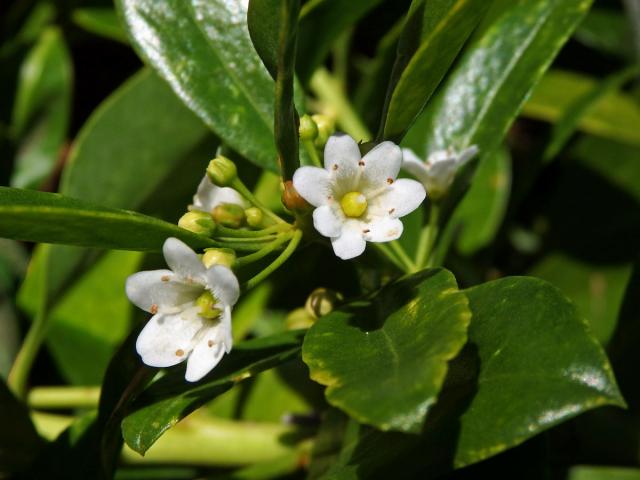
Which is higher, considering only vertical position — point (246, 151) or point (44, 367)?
point (246, 151)

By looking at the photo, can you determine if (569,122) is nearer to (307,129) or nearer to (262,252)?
(307,129)

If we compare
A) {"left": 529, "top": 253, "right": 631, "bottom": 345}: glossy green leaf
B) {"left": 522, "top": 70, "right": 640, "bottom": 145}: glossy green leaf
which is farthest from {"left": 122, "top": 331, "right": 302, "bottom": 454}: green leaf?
{"left": 522, "top": 70, "right": 640, "bottom": 145}: glossy green leaf

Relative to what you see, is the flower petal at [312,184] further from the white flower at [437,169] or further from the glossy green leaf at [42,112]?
the glossy green leaf at [42,112]

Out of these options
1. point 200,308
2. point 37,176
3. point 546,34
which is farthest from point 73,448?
point 546,34

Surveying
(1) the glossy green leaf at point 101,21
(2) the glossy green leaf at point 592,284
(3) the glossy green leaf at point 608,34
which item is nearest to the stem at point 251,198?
(2) the glossy green leaf at point 592,284

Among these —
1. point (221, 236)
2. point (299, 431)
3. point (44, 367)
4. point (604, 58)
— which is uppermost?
point (221, 236)

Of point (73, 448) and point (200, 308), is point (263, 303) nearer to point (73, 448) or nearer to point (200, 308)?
point (73, 448)

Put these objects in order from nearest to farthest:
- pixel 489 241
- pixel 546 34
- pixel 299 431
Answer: pixel 546 34, pixel 299 431, pixel 489 241
